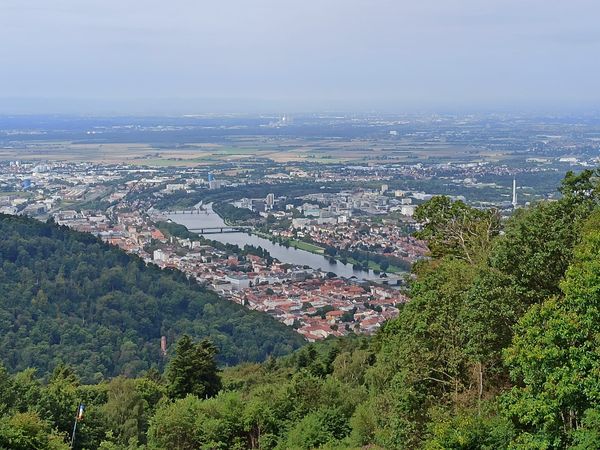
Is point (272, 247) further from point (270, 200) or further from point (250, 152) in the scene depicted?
point (250, 152)


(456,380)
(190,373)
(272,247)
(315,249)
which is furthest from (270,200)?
(456,380)

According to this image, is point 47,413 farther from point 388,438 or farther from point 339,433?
point 388,438

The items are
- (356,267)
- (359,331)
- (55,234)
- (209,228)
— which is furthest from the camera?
(209,228)

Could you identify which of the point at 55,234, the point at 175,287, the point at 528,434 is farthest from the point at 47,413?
the point at 55,234

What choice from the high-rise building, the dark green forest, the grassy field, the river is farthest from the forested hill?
the grassy field

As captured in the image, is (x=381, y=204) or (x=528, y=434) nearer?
(x=528, y=434)

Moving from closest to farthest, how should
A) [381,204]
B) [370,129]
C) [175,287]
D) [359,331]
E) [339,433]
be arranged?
[339,433] < [359,331] < [175,287] < [381,204] < [370,129]

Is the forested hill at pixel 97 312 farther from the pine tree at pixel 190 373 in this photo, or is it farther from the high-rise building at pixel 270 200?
the high-rise building at pixel 270 200

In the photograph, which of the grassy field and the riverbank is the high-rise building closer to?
the riverbank
